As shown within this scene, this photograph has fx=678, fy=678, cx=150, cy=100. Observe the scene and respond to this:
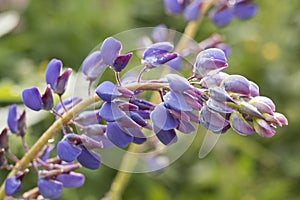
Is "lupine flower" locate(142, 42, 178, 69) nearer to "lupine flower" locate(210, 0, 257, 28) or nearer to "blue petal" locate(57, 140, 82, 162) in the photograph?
"blue petal" locate(57, 140, 82, 162)

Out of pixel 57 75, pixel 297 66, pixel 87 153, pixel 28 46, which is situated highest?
pixel 57 75

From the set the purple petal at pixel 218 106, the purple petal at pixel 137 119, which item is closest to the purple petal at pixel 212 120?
the purple petal at pixel 218 106

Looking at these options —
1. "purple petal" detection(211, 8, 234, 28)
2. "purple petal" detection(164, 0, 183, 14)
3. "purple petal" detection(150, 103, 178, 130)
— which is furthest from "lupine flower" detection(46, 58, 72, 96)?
"purple petal" detection(211, 8, 234, 28)

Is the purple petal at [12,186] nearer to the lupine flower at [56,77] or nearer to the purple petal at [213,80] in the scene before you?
the lupine flower at [56,77]

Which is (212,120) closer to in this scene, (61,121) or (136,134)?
(136,134)

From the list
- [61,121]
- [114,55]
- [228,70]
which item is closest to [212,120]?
[114,55]

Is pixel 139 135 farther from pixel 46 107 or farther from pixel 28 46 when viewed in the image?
pixel 28 46

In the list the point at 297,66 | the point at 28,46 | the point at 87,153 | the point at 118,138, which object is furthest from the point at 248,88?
the point at 297,66
